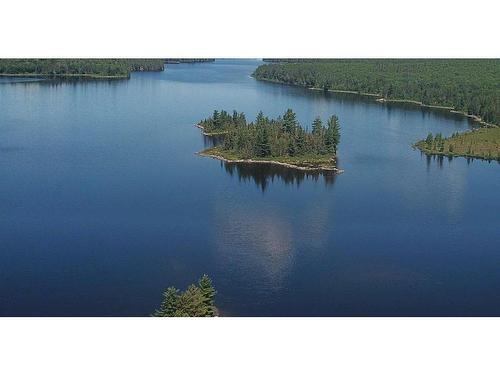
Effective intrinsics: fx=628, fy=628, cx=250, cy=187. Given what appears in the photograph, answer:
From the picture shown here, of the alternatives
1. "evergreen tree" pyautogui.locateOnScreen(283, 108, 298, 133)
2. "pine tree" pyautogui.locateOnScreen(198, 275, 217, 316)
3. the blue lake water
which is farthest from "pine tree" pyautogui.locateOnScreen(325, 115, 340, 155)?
"pine tree" pyautogui.locateOnScreen(198, 275, 217, 316)

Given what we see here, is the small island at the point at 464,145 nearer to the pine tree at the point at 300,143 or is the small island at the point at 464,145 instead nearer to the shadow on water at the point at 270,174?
the pine tree at the point at 300,143

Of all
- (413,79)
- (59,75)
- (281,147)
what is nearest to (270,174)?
(281,147)

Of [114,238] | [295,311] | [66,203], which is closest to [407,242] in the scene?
[295,311]

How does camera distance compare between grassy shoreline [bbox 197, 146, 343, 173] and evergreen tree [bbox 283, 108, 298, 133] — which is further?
evergreen tree [bbox 283, 108, 298, 133]

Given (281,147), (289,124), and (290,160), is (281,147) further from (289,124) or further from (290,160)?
(289,124)

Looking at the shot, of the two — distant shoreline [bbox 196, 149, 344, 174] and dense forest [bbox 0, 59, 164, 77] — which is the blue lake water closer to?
distant shoreline [bbox 196, 149, 344, 174]

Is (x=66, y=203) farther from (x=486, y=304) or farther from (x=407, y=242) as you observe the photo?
(x=486, y=304)
